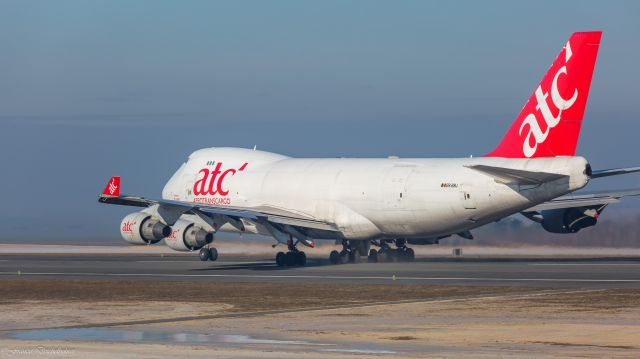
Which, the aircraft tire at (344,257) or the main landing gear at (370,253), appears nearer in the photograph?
the aircraft tire at (344,257)

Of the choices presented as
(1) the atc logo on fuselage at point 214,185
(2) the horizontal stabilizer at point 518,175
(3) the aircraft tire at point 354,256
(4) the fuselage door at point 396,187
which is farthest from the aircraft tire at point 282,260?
(2) the horizontal stabilizer at point 518,175

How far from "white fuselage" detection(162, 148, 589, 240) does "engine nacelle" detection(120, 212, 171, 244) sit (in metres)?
5.41

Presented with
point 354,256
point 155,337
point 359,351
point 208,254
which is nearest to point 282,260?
point 354,256

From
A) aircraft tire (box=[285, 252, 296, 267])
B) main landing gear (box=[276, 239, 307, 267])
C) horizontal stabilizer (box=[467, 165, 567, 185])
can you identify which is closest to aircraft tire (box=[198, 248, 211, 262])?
main landing gear (box=[276, 239, 307, 267])

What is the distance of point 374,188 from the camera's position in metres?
56.9

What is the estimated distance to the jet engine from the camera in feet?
201

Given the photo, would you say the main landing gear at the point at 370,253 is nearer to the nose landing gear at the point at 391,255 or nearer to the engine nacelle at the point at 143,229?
the nose landing gear at the point at 391,255

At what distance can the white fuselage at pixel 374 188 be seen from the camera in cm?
5078

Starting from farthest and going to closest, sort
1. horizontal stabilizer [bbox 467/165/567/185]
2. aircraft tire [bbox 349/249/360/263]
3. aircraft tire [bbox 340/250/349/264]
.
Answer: aircraft tire [bbox 349/249/360/263] < aircraft tire [bbox 340/250/349/264] < horizontal stabilizer [bbox 467/165/567/185]

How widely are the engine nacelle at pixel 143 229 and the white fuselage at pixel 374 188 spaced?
17.7ft

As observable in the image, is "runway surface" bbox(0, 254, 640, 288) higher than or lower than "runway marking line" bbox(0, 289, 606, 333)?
→ higher

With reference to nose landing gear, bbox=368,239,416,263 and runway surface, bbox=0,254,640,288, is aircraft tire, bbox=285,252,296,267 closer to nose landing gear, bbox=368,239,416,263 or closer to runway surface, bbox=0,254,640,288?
runway surface, bbox=0,254,640,288

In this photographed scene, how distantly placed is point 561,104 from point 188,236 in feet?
60.9

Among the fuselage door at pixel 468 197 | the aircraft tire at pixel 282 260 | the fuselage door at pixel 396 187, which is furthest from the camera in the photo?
the aircraft tire at pixel 282 260
